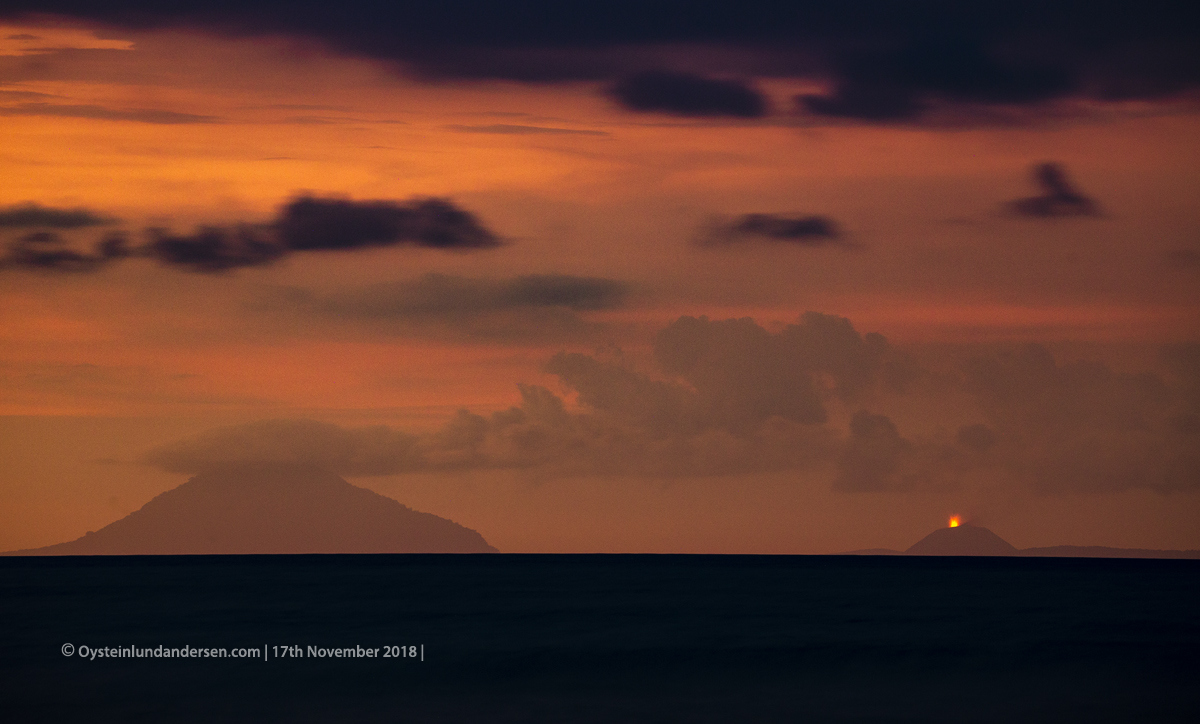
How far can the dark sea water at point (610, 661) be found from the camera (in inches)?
1549

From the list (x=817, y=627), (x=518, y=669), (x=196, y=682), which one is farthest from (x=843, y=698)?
(x=817, y=627)

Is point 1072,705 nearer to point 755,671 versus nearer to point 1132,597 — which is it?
point 755,671

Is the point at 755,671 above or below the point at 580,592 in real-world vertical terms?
below

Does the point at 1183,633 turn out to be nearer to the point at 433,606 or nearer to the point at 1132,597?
the point at 1132,597

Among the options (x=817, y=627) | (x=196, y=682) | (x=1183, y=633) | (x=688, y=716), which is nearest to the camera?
(x=688, y=716)

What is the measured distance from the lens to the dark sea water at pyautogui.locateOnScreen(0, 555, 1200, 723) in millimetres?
39344

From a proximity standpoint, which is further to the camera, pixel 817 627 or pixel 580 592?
pixel 580 592

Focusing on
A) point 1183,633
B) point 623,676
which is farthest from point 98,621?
point 1183,633

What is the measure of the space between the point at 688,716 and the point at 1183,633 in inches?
1732

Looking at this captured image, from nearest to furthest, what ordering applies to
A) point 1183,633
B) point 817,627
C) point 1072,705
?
point 1072,705 → point 1183,633 → point 817,627

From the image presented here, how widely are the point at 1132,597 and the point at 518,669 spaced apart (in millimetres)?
79043

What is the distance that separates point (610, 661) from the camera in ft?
177

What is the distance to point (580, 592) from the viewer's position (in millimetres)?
113750

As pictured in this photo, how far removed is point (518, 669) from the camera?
51156 mm
